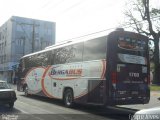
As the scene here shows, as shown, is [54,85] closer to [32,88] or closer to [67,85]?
[67,85]

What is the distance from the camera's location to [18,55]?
78.2 metres

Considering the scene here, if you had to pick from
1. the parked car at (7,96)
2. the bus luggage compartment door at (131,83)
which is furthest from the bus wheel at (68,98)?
the bus luggage compartment door at (131,83)

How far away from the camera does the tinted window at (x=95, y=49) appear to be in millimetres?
16312

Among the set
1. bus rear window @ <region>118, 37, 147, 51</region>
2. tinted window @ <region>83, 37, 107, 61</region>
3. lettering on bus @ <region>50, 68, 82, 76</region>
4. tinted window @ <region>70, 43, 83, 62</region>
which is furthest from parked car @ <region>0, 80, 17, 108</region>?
bus rear window @ <region>118, 37, 147, 51</region>

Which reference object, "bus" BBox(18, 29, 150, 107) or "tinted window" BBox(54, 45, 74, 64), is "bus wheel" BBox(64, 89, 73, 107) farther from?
"tinted window" BBox(54, 45, 74, 64)

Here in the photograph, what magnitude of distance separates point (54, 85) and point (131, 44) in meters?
6.26

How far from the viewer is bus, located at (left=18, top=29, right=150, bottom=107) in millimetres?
16078

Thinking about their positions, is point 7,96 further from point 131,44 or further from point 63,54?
point 131,44

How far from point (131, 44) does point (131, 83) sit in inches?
69.5

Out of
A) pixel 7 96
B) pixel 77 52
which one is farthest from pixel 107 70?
pixel 7 96

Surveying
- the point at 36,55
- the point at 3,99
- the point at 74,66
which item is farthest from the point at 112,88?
the point at 36,55

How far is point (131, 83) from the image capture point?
16.8m

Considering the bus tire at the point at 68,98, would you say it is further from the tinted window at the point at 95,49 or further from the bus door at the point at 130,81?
the bus door at the point at 130,81

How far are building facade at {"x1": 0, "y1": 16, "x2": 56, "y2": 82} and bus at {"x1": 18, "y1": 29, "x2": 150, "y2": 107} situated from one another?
2166 inches
